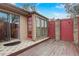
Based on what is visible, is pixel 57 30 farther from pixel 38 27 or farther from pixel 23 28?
pixel 23 28

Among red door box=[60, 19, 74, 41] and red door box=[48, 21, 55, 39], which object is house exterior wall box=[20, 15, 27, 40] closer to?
red door box=[48, 21, 55, 39]

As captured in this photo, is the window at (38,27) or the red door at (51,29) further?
the window at (38,27)

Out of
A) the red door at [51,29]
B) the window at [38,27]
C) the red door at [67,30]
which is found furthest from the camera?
the window at [38,27]

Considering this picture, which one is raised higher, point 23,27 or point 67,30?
point 23,27

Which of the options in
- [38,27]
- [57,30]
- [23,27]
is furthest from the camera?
[38,27]

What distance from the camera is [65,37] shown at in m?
5.63

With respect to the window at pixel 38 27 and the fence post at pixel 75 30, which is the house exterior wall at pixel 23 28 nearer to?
the window at pixel 38 27

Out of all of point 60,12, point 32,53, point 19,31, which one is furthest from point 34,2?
point 19,31

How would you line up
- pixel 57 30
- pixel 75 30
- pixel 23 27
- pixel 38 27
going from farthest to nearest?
pixel 38 27
pixel 23 27
pixel 57 30
pixel 75 30

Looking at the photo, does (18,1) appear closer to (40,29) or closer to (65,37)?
(65,37)

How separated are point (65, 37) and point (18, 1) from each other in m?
2.53

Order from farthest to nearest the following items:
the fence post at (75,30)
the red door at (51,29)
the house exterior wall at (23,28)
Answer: the red door at (51,29), the house exterior wall at (23,28), the fence post at (75,30)

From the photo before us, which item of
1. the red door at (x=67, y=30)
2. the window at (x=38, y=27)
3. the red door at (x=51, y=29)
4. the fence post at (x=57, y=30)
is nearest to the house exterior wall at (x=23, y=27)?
the window at (x=38, y=27)

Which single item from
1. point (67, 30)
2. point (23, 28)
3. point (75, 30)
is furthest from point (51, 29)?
point (75, 30)
